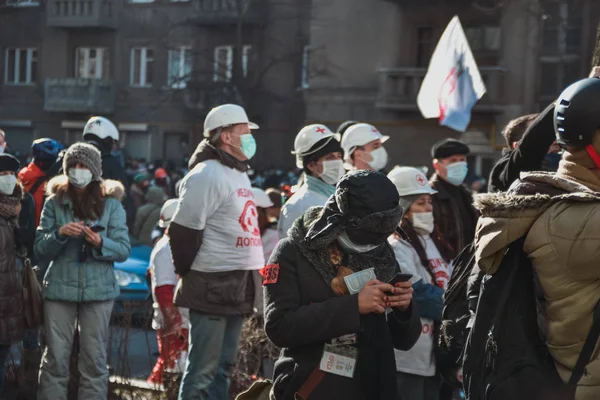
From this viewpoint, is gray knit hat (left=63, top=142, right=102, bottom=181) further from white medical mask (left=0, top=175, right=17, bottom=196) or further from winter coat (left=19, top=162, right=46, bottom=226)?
winter coat (left=19, top=162, right=46, bottom=226)

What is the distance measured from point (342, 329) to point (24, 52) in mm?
43393

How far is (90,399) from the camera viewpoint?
7.95 m

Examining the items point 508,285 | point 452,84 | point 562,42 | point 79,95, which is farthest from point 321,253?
point 79,95

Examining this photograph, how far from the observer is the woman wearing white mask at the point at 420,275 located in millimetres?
6926

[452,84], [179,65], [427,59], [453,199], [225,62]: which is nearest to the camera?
[453,199]

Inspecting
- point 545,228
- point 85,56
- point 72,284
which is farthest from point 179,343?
point 85,56

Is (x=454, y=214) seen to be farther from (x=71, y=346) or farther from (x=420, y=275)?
(x=71, y=346)

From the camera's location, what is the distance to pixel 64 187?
7957mm

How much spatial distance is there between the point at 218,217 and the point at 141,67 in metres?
37.1

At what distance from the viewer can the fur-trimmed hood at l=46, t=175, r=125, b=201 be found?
797cm

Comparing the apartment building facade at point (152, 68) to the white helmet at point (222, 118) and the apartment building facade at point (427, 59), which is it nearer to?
the apartment building facade at point (427, 59)

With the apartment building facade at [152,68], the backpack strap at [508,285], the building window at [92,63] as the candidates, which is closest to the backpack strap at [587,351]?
the backpack strap at [508,285]

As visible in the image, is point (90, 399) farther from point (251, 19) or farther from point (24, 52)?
point (24, 52)

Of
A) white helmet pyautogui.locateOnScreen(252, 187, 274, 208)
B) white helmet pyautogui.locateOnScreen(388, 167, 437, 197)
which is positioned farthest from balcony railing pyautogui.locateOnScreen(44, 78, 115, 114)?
white helmet pyautogui.locateOnScreen(388, 167, 437, 197)
